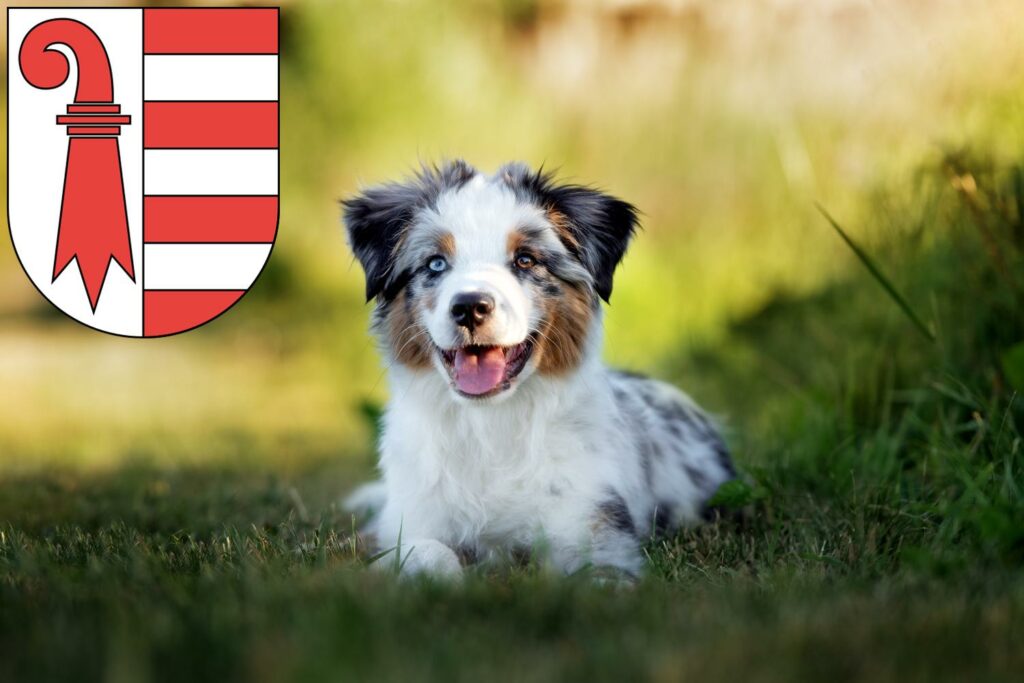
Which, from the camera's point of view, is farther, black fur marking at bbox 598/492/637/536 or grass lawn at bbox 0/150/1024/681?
black fur marking at bbox 598/492/637/536

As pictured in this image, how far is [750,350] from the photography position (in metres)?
7.30

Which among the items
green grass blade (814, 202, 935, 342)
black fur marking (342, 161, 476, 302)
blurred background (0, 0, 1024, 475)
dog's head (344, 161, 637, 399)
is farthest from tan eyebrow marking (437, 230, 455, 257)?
green grass blade (814, 202, 935, 342)

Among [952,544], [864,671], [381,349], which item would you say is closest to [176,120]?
[381,349]

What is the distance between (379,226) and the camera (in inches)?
163

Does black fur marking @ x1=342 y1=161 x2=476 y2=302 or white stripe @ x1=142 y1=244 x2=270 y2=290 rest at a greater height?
black fur marking @ x1=342 y1=161 x2=476 y2=302

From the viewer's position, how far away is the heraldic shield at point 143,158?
21.8 ft

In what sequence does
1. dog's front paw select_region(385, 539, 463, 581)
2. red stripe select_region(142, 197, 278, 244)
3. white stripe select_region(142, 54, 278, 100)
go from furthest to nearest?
1. white stripe select_region(142, 54, 278, 100)
2. red stripe select_region(142, 197, 278, 244)
3. dog's front paw select_region(385, 539, 463, 581)

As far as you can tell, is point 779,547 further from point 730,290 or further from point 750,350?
point 730,290

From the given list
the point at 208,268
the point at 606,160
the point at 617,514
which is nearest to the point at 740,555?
the point at 617,514

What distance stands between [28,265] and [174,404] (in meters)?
3.42

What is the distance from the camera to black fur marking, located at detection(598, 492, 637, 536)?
3.76 metres

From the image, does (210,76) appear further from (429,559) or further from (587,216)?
(429,559)

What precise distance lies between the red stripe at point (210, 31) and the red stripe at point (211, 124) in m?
0.36

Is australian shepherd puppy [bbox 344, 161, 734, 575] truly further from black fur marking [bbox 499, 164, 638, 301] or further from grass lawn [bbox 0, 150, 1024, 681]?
grass lawn [bbox 0, 150, 1024, 681]
